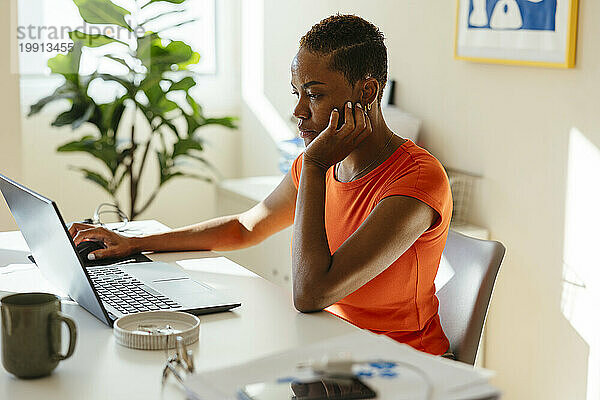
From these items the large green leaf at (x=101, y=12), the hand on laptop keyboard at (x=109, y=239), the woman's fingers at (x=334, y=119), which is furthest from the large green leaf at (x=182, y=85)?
the woman's fingers at (x=334, y=119)

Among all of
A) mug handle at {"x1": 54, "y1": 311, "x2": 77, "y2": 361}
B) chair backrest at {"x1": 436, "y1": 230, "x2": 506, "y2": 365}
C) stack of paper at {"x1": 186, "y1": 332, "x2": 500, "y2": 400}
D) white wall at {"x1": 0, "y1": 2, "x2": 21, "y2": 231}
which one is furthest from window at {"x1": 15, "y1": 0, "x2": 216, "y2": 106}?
stack of paper at {"x1": 186, "y1": 332, "x2": 500, "y2": 400}

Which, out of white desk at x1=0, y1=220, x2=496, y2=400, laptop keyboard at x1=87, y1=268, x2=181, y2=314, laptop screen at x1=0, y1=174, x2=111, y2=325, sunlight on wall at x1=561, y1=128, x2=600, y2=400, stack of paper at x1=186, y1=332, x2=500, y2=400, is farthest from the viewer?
sunlight on wall at x1=561, y1=128, x2=600, y2=400

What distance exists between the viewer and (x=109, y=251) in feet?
5.85

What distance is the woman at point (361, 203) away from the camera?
1484 millimetres

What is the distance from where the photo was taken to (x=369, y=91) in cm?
166

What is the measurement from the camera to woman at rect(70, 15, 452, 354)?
4.87 feet

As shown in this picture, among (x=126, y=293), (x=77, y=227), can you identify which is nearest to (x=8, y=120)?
(x=77, y=227)

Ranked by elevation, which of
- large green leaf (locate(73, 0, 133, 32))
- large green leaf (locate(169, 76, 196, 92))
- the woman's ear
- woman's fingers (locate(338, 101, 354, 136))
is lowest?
woman's fingers (locate(338, 101, 354, 136))

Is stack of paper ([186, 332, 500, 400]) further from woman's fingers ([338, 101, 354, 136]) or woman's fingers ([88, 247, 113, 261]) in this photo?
woman's fingers ([88, 247, 113, 261])

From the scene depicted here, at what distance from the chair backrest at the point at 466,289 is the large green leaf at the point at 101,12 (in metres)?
1.90

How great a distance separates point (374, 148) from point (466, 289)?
1.16 ft

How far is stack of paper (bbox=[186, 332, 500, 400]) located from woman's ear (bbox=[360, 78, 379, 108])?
0.76 m

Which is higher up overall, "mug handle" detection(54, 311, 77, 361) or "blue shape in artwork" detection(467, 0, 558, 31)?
"blue shape in artwork" detection(467, 0, 558, 31)

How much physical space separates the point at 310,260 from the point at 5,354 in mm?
563
